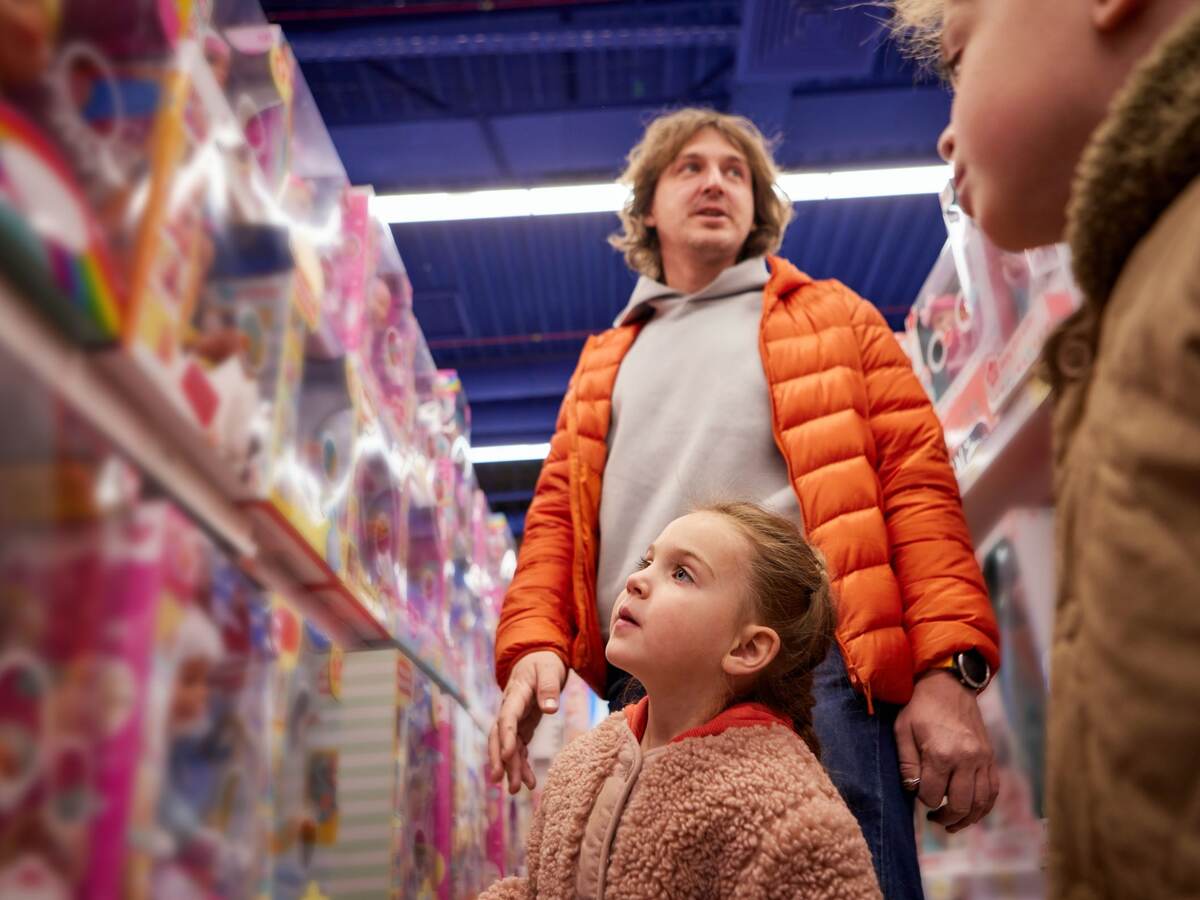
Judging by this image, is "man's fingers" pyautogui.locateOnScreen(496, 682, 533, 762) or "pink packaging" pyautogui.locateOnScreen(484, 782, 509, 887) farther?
"pink packaging" pyautogui.locateOnScreen(484, 782, 509, 887)

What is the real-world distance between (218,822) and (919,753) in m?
0.82

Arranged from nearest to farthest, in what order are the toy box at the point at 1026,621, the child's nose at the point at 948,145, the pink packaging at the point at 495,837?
1. the child's nose at the point at 948,145
2. the toy box at the point at 1026,621
3. the pink packaging at the point at 495,837

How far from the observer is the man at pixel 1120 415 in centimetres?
55

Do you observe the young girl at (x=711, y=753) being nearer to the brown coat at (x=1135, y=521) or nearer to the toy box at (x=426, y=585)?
the brown coat at (x=1135, y=521)

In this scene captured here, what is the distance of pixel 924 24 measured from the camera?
125 cm

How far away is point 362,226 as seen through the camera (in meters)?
1.61

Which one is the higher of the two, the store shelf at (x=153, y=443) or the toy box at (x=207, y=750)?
the store shelf at (x=153, y=443)

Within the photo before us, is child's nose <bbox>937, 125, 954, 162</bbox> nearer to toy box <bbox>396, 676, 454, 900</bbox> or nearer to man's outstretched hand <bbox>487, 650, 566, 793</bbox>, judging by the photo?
man's outstretched hand <bbox>487, 650, 566, 793</bbox>

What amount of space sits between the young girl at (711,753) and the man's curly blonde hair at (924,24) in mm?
638

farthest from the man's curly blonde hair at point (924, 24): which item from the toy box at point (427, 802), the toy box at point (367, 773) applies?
the toy box at point (427, 802)

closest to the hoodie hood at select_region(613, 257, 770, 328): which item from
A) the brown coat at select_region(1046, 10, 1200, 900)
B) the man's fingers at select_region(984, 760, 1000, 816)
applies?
the man's fingers at select_region(984, 760, 1000, 816)

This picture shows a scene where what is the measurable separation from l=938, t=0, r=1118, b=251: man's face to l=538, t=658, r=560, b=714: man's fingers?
859 millimetres

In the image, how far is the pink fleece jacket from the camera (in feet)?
3.41

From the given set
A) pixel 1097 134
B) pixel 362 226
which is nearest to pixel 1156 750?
pixel 1097 134
